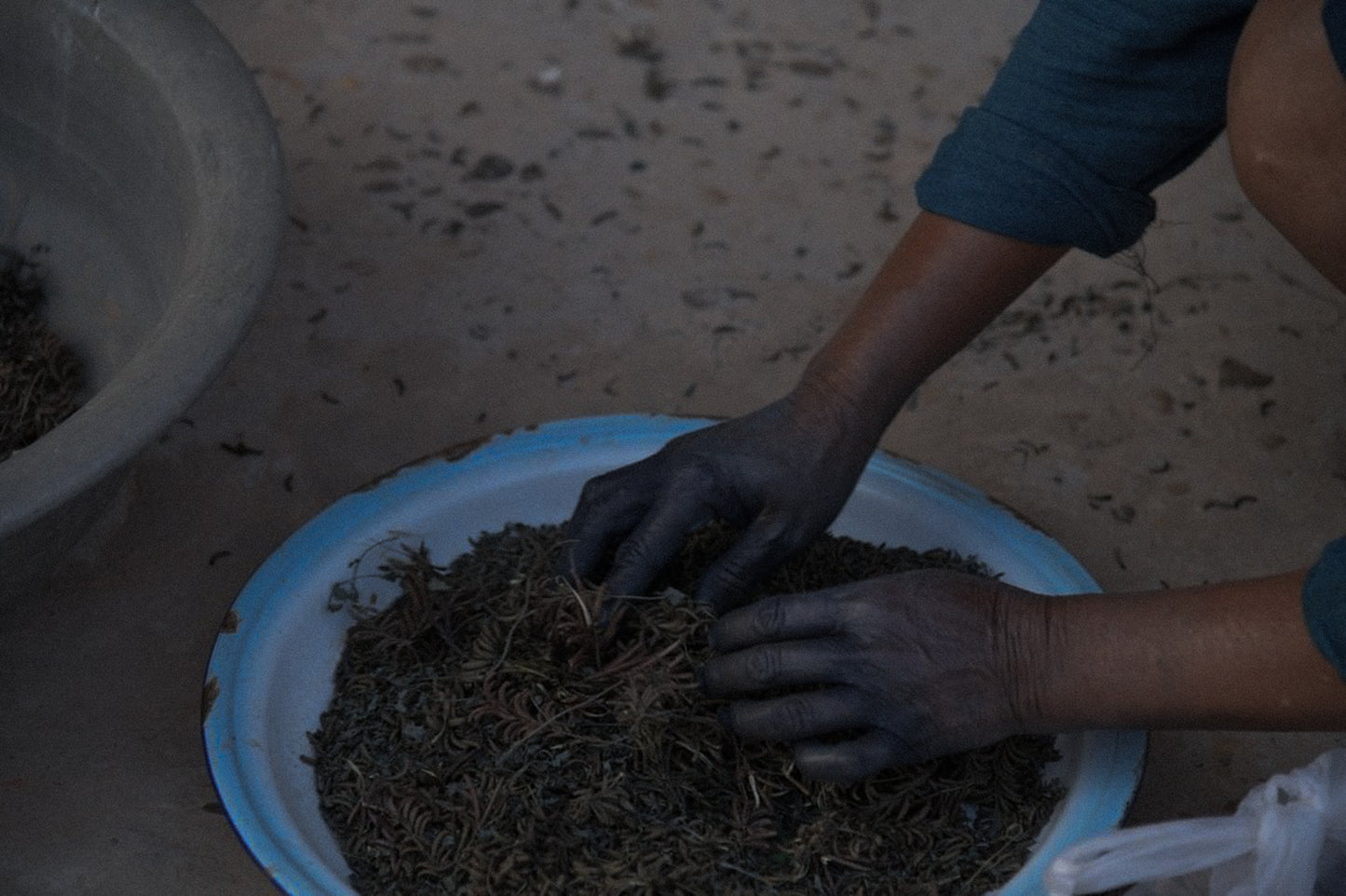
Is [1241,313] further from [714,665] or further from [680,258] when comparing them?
[714,665]

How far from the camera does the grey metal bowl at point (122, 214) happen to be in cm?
152

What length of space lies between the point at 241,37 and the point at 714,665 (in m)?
2.22

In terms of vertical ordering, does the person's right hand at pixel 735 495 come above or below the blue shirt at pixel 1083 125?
below

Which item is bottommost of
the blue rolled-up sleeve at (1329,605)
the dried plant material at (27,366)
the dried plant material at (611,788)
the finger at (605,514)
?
the dried plant material at (27,366)

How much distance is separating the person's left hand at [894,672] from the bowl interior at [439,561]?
0.18 m

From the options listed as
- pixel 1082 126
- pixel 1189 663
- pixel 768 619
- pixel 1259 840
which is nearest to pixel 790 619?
pixel 768 619

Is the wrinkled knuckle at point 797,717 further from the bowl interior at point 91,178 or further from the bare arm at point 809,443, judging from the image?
the bowl interior at point 91,178

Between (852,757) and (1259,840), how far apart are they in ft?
1.24

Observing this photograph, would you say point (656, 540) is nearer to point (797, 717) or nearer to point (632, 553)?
point (632, 553)

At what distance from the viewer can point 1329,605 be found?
1.35 metres

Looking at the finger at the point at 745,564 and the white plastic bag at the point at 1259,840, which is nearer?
the white plastic bag at the point at 1259,840

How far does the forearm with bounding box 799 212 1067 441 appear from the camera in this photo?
71.4 inches

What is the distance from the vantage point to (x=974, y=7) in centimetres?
355

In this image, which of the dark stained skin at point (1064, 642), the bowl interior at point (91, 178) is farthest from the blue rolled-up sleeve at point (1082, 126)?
the bowl interior at point (91, 178)
